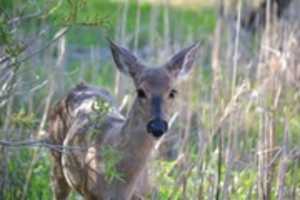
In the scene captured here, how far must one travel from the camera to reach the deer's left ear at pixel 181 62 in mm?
7133

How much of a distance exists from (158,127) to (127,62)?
74cm

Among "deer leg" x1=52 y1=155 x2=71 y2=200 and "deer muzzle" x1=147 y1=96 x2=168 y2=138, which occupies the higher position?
"deer muzzle" x1=147 y1=96 x2=168 y2=138

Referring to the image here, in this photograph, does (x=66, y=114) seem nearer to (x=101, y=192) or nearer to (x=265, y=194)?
(x=101, y=192)

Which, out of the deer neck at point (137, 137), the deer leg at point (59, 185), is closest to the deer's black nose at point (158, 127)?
the deer neck at point (137, 137)

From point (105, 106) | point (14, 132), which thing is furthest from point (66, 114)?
point (105, 106)

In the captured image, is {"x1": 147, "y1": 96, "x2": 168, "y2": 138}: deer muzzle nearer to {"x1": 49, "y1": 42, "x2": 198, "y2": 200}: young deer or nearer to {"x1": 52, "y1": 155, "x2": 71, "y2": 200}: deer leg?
{"x1": 49, "y1": 42, "x2": 198, "y2": 200}: young deer

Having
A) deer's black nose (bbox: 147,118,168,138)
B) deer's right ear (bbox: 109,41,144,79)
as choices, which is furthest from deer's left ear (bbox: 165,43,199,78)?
deer's black nose (bbox: 147,118,168,138)

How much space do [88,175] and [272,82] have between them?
7.20 ft

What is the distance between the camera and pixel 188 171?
6996 mm

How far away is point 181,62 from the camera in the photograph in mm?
7191

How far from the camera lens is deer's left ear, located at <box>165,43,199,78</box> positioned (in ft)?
23.4

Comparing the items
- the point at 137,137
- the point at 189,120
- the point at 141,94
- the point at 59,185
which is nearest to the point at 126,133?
the point at 137,137

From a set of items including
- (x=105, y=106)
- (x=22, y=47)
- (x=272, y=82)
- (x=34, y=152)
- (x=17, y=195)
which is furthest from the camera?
(x=272, y=82)

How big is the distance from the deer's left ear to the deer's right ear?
0.64 ft
